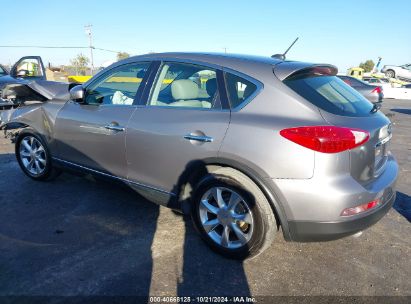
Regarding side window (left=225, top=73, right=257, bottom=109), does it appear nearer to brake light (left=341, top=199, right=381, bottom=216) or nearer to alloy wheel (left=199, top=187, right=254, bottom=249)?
alloy wheel (left=199, top=187, right=254, bottom=249)

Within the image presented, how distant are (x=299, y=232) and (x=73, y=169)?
8.95 ft

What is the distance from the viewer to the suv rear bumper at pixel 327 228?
8.21 feet

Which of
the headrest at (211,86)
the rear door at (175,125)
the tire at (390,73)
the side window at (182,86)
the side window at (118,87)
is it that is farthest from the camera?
the tire at (390,73)

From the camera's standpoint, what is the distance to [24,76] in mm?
9000

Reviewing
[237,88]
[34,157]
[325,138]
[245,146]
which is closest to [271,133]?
[245,146]

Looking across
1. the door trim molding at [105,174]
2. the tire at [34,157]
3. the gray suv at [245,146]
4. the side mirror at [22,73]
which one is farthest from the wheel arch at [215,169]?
the side mirror at [22,73]

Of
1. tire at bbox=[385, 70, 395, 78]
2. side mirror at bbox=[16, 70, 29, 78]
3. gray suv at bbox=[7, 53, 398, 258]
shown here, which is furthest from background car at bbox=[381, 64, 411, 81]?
gray suv at bbox=[7, 53, 398, 258]

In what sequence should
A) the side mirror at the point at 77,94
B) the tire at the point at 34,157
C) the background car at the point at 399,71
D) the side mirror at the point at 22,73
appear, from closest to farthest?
the side mirror at the point at 77,94 < the tire at the point at 34,157 < the side mirror at the point at 22,73 < the background car at the point at 399,71

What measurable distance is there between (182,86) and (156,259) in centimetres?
158

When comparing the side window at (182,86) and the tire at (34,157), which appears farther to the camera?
the tire at (34,157)

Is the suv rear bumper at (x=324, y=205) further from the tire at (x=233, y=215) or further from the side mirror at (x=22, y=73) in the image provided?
the side mirror at (x=22, y=73)

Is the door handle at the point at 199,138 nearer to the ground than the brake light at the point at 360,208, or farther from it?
farther from it

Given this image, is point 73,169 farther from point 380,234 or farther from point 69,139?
point 380,234

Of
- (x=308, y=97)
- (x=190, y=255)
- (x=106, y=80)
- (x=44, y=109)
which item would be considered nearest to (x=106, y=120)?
(x=106, y=80)
